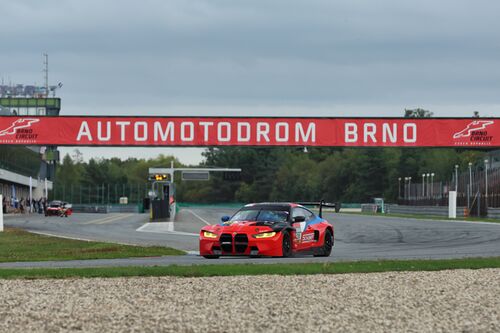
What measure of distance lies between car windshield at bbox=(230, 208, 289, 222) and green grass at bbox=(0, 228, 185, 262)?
3.09 metres

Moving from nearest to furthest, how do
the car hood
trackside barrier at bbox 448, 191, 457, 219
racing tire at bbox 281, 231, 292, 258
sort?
1. the car hood
2. racing tire at bbox 281, 231, 292, 258
3. trackside barrier at bbox 448, 191, 457, 219

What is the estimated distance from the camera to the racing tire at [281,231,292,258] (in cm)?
2077

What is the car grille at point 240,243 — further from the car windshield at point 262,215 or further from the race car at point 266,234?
the car windshield at point 262,215

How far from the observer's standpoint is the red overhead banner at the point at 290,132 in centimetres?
3509

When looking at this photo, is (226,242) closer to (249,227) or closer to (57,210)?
(249,227)

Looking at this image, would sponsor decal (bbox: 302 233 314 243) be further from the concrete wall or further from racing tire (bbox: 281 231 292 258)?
the concrete wall

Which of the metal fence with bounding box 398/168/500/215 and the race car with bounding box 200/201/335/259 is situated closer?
the race car with bounding box 200/201/335/259


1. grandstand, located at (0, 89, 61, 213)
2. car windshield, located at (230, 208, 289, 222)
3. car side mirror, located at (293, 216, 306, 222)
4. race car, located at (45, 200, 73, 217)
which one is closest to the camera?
car windshield, located at (230, 208, 289, 222)

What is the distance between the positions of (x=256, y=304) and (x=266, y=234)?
859 cm

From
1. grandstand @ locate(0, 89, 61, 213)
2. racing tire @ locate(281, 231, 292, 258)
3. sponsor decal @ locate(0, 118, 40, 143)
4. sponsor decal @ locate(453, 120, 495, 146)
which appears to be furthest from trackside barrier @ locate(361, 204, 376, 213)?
racing tire @ locate(281, 231, 292, 258)

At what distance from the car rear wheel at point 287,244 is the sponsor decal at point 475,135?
15.9 m

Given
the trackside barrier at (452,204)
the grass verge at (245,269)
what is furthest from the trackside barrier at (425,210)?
the grass verge at (245,269)

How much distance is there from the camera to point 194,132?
3519 cm

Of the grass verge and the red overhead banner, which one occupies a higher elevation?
the red overhead banner
